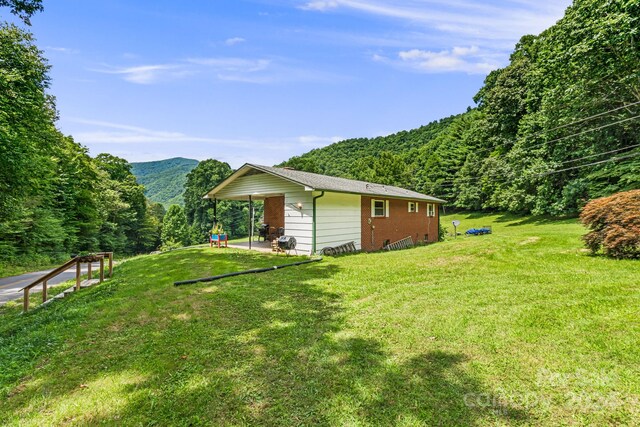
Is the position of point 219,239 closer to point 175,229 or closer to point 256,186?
point 256,186

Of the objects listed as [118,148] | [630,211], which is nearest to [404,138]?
[118,148]

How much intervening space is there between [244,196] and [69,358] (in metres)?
11.5

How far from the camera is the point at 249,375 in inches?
114

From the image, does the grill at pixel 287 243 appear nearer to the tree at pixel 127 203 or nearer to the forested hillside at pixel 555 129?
the forested hillside at pixel 555 129

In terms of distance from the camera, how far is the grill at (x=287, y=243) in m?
11.4

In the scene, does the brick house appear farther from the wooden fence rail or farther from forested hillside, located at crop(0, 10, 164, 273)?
forested hillside, located at crop(0, 10, 164, 273)

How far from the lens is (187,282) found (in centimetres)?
678

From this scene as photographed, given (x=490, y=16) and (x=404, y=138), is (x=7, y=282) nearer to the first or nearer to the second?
(x=490, y=16)

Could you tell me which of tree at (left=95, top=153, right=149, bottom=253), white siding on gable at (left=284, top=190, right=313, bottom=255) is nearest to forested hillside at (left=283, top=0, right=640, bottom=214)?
white siding on gable at (left=284, top=190, right=313, bottom=255)

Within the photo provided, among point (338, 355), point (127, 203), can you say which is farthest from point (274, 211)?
point (127, 203)

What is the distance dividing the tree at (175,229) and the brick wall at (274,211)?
1001 inches

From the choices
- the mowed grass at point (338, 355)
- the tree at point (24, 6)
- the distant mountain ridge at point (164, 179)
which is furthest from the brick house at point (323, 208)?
the distant mountain ridge at point (164, 179)

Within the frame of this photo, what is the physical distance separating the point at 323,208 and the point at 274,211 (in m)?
4.38

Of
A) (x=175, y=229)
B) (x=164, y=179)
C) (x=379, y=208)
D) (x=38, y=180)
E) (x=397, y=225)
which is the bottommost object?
(x=175, y=229)
